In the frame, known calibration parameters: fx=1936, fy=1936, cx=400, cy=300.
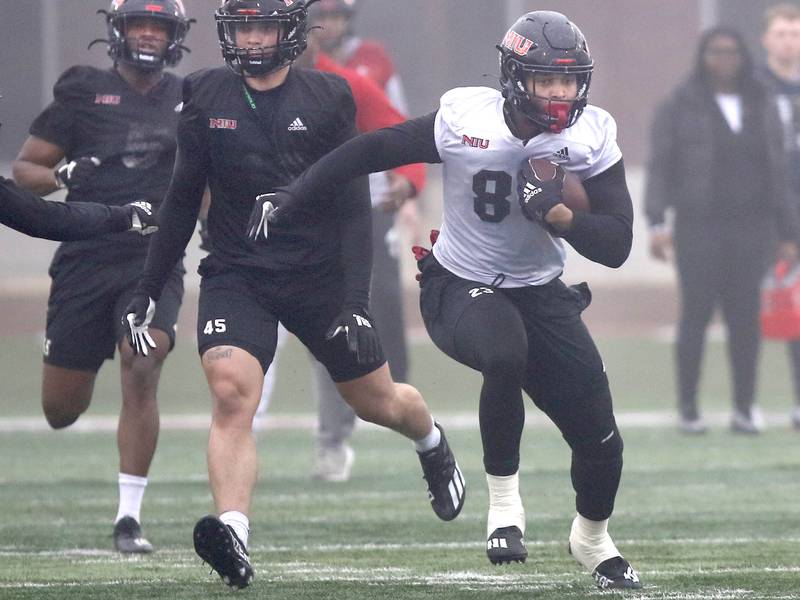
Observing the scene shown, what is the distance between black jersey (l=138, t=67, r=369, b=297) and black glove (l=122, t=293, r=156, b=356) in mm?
46

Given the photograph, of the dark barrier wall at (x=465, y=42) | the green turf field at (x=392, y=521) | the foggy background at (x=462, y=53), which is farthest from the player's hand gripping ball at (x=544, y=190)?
the dark barrier wall at (x=465, y=42)

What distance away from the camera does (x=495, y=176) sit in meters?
5.70

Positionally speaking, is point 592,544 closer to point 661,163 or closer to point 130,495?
point 130,495

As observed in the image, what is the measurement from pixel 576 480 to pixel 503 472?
24cm

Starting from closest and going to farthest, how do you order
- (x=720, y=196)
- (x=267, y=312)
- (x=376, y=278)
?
(x=267, y=312), (x=376, y=278), (x=720, y=196)


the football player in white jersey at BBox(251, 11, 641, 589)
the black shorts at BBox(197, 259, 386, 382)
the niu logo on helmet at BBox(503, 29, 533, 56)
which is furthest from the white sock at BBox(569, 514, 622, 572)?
the niu logo on helmet at BBox(503, 29, 533, 56)

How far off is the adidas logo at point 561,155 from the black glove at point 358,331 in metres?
0.74

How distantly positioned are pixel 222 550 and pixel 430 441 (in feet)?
5.36

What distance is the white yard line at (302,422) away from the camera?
445 inches

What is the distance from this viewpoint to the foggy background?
2003cm

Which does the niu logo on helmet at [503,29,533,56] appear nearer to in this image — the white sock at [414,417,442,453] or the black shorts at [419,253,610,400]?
the black shorts at [419,253,610,400]

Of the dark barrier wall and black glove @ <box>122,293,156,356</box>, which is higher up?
black glove @ <box>122,293,156,356</box>

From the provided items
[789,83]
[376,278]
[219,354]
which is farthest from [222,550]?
[789,83]

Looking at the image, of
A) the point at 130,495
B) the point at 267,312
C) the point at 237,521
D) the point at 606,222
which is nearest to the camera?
the point at 237,521
